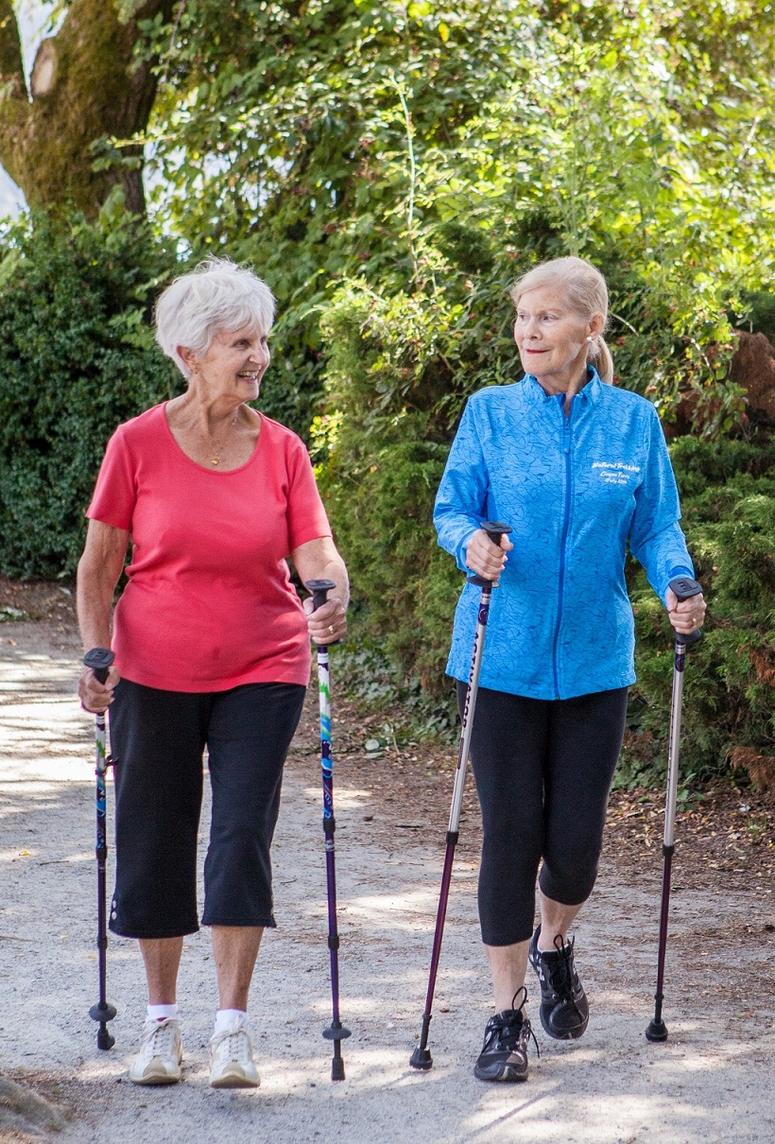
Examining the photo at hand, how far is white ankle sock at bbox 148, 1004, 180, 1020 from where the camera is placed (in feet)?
12.3

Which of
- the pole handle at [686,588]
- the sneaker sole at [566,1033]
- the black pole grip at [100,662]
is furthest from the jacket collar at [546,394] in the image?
the sneaker sole at [566,1033]

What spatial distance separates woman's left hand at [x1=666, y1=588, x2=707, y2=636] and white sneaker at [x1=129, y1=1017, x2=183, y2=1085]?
66.1 inches

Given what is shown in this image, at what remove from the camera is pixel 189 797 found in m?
3.75

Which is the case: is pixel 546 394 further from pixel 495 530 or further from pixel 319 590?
pixel 319 590

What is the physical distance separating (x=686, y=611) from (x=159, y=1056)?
177cm

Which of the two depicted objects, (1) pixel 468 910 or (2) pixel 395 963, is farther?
(1) pixel 468 910

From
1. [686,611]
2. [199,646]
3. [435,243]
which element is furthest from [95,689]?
[435,243]

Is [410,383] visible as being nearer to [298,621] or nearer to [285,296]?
[285,296]

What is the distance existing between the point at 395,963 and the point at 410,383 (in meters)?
4.64

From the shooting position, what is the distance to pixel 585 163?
8.04 metres

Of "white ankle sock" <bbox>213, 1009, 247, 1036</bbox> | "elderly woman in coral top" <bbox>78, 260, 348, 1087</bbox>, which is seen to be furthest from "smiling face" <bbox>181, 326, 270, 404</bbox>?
"white ankle sock" <bbox>213, 1009, 247, 1036</bbox>

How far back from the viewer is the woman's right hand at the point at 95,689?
3.57 metres

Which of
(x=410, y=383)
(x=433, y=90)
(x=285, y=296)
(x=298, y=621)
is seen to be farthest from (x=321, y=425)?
(x=298, y=621)

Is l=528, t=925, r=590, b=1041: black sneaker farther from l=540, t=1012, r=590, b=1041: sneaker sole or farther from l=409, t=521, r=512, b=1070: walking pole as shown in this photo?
l=409, t=521, r=512, b=1070: walking pole
